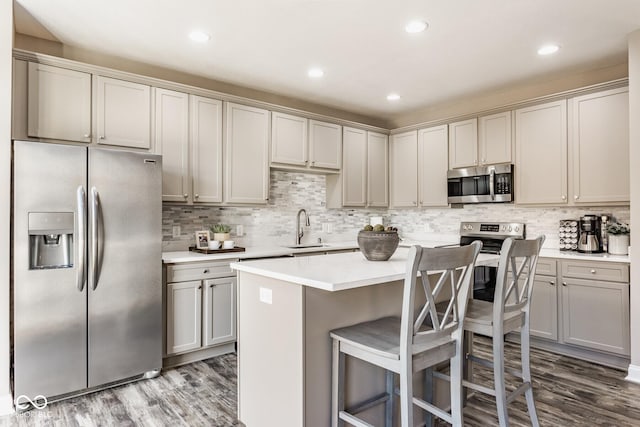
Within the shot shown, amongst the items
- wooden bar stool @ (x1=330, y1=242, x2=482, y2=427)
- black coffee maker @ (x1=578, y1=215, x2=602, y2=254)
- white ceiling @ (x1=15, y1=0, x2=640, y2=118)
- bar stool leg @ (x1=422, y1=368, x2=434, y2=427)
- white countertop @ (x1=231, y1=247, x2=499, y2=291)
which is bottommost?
bar stool leg @ (x1=422, y1=368, x2=434, y2=427)

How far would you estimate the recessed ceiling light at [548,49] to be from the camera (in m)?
3.17

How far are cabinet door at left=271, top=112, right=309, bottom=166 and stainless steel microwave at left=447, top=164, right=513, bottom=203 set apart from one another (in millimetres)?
1760

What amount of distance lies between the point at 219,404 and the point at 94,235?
1.43 meters

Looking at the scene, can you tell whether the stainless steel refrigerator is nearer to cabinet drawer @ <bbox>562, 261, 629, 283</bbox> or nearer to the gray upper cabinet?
the gray upper cabinet

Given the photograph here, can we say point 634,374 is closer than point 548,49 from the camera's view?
Yes

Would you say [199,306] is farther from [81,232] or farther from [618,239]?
[618,239]

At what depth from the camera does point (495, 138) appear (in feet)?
13.9

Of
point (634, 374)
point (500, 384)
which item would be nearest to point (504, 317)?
point (500, 384)

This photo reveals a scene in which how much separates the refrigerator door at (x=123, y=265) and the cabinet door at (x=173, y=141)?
0.50m

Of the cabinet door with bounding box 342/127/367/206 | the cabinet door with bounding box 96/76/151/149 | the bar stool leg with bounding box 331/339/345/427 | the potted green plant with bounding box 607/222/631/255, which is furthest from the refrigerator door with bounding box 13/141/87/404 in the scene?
the potted green plant with bounding box 607/222/631/255

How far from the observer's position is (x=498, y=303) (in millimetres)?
1959

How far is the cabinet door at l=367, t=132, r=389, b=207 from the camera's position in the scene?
16.9 ft

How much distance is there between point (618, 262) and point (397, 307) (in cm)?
212

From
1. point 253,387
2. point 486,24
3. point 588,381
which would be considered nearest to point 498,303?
point 253,387
